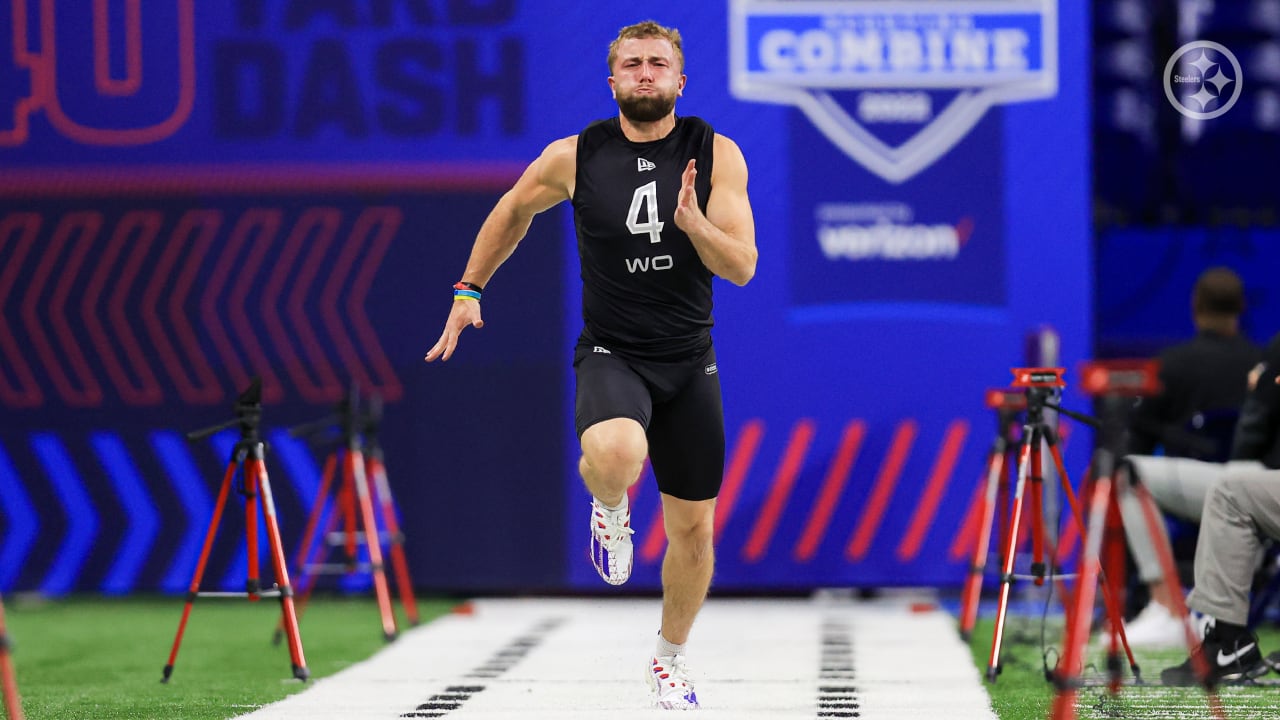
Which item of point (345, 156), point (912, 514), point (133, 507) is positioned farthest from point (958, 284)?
point (133, 507)

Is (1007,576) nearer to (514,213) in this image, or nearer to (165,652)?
(514,213)

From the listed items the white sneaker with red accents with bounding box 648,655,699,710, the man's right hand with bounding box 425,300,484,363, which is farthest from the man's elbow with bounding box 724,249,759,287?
the white sneaker with red accents with bounding box 648,655,699,710

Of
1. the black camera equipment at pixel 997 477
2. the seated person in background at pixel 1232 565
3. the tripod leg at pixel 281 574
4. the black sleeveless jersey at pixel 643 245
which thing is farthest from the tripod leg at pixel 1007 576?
the tripod leg at pixel 281 574

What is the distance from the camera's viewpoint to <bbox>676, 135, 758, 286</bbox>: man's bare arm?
14.3ft

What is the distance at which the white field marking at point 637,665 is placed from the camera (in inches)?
194

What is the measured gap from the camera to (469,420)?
847 centimetres

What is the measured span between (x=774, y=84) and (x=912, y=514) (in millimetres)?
2352

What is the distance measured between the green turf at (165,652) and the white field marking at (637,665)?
0.79 feet

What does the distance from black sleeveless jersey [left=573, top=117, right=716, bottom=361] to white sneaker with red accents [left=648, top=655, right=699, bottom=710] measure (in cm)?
93

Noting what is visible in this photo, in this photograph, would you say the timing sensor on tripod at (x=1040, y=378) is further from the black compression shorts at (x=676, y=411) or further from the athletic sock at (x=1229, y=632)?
the black compression shorts at (x=676, y=411)

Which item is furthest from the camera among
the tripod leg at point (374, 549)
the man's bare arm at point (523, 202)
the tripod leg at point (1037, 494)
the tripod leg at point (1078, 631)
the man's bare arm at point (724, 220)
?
the tripod leg at point (374, 549)

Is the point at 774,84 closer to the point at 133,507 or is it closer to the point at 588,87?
the point at 588,87

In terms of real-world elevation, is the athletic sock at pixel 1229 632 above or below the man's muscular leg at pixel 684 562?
below

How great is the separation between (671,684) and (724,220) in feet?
4.59
